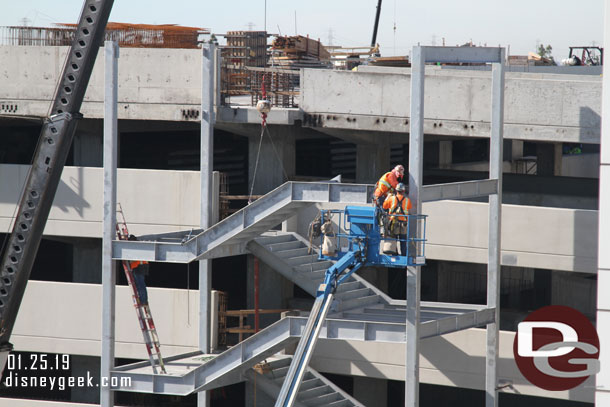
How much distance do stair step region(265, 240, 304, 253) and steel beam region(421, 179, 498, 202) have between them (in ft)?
17.5

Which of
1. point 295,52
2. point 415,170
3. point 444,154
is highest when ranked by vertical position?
point 295,52

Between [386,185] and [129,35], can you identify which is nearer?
[386,185]

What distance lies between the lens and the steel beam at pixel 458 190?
2008cm

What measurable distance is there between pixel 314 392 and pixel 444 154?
15.2 m

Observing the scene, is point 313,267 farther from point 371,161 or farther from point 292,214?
point 371,161

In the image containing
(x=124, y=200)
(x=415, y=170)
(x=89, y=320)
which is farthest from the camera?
(x=89, y=320)

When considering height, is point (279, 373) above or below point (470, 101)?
below

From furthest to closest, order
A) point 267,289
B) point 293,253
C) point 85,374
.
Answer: point 85,374 < point 267,289 < point 293,253

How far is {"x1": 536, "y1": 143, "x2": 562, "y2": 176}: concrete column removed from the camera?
1348 inches

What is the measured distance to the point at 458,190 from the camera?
831 inches

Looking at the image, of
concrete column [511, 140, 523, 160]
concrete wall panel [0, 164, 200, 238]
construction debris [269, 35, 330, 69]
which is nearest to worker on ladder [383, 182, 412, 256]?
concrete wall panel [0, 164, 200, 238]

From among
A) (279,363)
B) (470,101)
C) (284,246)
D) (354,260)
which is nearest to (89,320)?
(279,363)

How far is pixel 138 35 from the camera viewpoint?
30453mm

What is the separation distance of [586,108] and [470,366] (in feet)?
22.8
